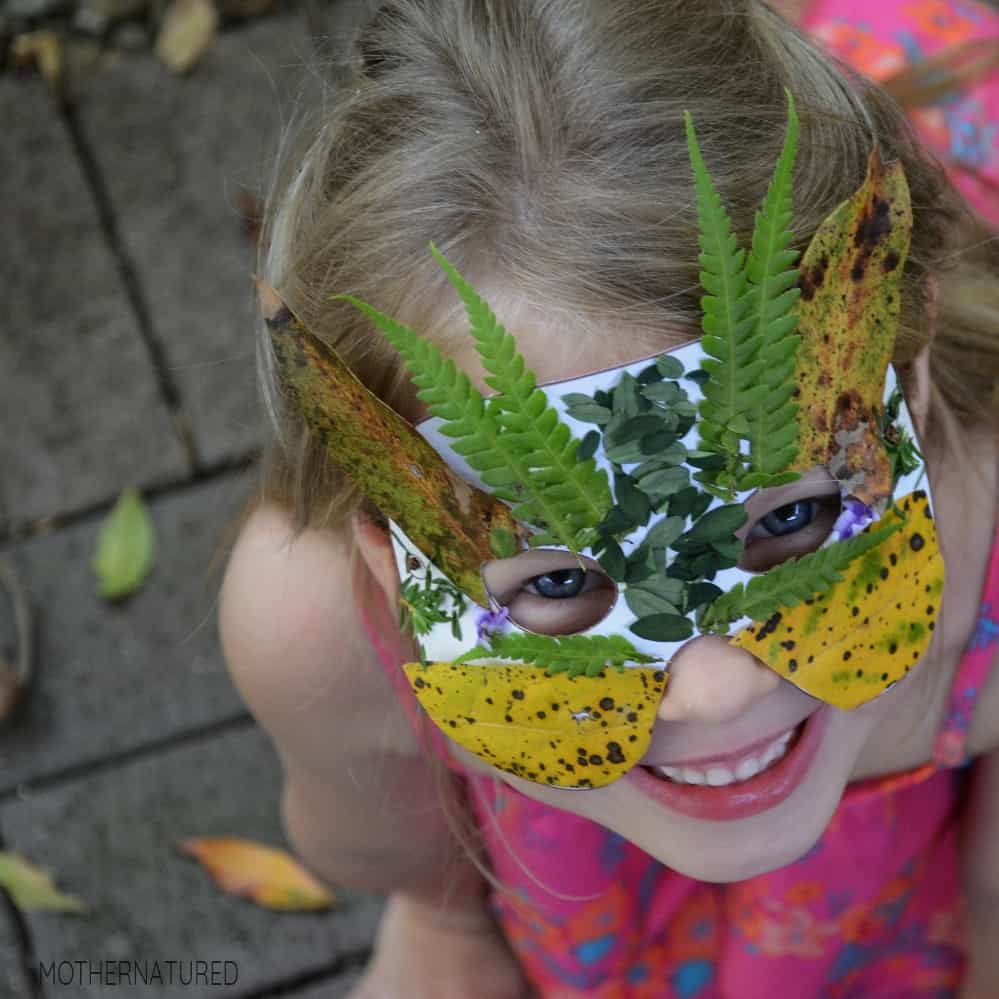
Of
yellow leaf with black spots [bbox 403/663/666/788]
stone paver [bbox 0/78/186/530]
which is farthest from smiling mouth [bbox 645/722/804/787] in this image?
stone paver [bbox 0/78/186/530]

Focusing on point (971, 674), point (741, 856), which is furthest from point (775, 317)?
point (971, 674)

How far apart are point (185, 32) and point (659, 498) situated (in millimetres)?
1777

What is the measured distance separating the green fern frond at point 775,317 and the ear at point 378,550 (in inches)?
13.9

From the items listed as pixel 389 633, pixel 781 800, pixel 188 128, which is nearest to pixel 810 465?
pixel 781 800

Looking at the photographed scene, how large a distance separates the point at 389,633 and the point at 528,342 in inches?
18.4

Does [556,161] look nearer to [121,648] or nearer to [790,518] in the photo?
[790,518]

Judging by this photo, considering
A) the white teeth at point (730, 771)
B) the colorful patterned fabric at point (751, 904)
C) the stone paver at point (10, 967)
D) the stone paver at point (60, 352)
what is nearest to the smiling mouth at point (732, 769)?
the white teeth at point (730, 771)

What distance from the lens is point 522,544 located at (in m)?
1.04

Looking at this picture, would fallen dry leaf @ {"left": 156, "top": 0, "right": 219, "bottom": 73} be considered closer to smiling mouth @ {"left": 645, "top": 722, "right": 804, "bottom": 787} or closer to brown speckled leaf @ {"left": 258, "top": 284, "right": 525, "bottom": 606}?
brown speckled leaf @ {"left": 258, "top": 284, "right": 525, "bottom": 606}

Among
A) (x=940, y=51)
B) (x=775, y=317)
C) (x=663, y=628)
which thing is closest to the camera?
(x=775, y=317)

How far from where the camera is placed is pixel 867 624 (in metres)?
1.09

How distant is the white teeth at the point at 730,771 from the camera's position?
119 cm

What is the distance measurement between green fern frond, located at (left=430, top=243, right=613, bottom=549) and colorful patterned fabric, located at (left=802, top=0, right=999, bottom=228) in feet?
3.20

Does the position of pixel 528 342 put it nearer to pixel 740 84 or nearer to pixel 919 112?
pixel 740 84
